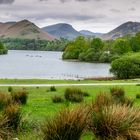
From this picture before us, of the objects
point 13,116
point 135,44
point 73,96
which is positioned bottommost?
point 135,44

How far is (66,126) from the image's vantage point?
9.95m

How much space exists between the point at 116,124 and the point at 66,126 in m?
1.36

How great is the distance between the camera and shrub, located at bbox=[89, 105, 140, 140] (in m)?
10.5

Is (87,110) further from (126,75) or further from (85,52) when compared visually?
Answer: (85,52)

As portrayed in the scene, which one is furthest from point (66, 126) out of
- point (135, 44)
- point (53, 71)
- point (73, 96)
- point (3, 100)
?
point (135, 44)

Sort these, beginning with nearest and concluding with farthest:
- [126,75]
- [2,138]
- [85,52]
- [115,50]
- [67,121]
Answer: [67,121], [2,138], [126,75], [115,50], [85,52]

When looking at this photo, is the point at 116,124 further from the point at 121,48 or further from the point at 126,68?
the point at 121,48

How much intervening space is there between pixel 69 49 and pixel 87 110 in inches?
5815

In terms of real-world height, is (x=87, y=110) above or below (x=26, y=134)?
above

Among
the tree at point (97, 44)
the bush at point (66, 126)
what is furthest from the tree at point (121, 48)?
the bush at point (66, 126)

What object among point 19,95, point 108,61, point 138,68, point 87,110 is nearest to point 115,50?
point 108,61

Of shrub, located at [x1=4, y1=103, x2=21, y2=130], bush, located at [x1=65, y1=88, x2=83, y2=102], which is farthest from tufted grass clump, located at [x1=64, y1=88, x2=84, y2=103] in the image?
shrub, located at [x1=4, y1=103, x2=21, y2=130]

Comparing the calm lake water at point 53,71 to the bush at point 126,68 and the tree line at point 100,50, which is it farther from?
the bush at point 126,68

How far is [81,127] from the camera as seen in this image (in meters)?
10.1
